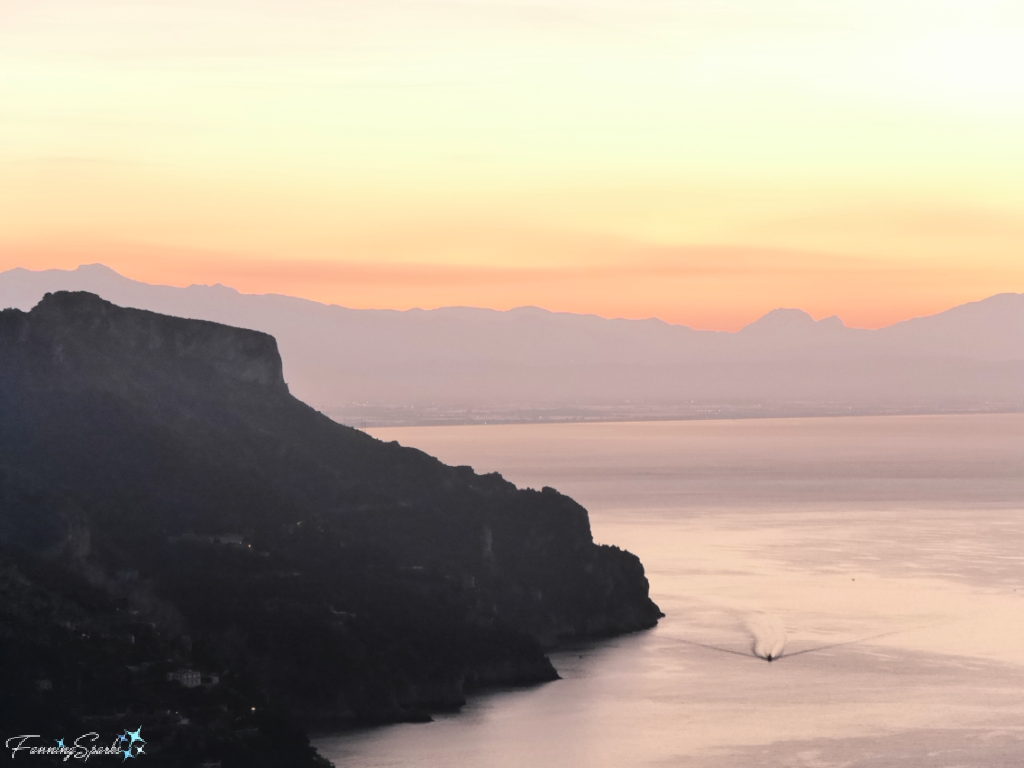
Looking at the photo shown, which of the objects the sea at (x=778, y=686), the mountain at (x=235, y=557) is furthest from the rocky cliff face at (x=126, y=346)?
the sea at (x=778, y=686)

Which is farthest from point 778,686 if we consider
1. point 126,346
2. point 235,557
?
point 126,346

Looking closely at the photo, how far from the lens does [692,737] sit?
8800 centimetres

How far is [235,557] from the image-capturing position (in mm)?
100688

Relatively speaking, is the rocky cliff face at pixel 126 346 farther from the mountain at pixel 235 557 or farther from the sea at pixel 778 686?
the sea at pixel 778 686

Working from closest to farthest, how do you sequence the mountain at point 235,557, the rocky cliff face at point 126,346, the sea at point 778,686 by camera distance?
the mountain at point 235,557 < the sea at point 778,686 < the rocky cliff face at point 126,346

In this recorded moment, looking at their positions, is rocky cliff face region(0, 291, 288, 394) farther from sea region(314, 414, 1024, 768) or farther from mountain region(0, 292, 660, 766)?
sea region(314, 414, 1024, 768)

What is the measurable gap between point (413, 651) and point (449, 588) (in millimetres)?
9930

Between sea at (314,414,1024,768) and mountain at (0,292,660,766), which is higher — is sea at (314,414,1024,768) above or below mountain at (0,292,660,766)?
below

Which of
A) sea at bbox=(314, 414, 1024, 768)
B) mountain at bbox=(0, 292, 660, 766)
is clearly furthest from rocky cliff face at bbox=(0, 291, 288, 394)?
sea at bbox=(314, 414, 1024, 768)

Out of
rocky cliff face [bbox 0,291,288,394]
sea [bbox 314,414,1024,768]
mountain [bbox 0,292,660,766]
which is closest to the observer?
mountain [bbox 0,292,660,766]

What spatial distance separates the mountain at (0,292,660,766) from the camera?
75.9m

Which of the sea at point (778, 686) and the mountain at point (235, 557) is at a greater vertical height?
the mountain at point (235, 557)

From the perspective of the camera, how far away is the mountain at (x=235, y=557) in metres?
75.9

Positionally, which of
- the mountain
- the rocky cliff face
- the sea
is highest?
the rocky cliff face
